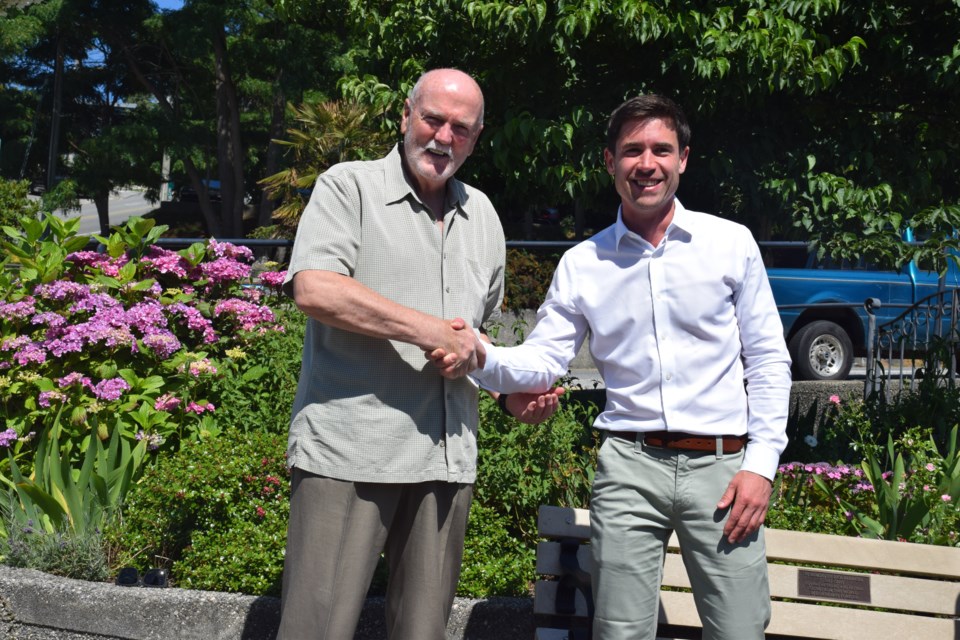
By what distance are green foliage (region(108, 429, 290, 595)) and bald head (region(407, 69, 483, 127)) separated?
2.15 meters

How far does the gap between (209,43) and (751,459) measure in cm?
2383

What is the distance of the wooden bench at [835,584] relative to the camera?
3.36 meters

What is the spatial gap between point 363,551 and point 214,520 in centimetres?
175

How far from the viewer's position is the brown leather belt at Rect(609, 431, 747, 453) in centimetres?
265

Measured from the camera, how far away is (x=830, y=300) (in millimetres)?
11172

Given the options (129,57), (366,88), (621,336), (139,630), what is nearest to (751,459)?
(621,336)

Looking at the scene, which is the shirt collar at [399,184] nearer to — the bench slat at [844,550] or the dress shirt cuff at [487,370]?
the dress shirt cuff at [487,370]

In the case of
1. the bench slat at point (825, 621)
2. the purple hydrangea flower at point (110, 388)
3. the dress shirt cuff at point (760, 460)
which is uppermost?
the dress shirt cuff at point (760, 460)

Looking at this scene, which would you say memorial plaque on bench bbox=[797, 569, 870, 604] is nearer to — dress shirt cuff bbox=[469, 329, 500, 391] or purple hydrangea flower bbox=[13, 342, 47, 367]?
dress shirt cuff bbox=[469, 329, 500, 391]

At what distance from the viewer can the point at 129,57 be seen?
2909cm

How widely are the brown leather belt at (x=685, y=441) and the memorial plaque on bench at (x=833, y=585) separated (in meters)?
0.98

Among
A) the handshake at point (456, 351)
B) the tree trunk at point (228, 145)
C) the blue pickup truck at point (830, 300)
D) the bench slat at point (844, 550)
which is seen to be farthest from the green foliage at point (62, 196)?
the handshake at point (456, 351)

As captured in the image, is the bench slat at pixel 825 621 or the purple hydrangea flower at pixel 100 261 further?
the purple hydrangea flower at pixel 100 261

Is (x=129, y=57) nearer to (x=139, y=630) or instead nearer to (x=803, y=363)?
(x=803, y=363)
